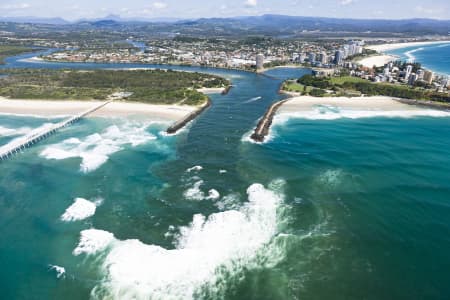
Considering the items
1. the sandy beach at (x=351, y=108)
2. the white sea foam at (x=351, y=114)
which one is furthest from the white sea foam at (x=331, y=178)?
the sandy beach at (x=351, y=108)

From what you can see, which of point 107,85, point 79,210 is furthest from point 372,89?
point 79,210

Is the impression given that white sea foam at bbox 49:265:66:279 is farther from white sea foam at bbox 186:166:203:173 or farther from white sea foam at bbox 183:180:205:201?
white sea foam at bbox 186:166:203:173

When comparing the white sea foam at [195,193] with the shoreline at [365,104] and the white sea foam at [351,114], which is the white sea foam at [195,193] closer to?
the white sea foam at [351,114]

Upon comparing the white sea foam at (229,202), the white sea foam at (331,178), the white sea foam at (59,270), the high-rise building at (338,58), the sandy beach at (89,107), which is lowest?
the white sea foam at (59,270)

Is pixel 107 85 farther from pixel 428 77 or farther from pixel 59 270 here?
pixel 428 77


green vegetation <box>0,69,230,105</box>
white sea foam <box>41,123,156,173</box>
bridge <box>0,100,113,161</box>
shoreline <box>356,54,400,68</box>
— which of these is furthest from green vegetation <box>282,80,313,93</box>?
shoreline <box>356,54,400,68</box>
